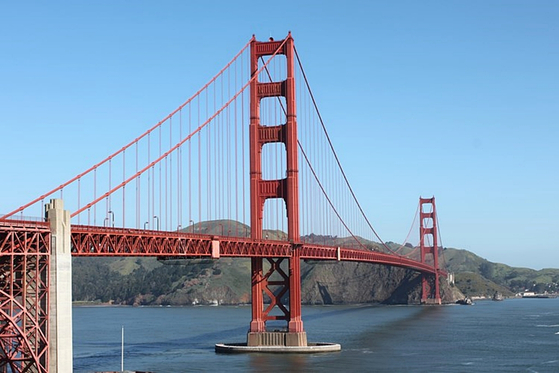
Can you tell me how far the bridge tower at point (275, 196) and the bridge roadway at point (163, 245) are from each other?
7.93 ft

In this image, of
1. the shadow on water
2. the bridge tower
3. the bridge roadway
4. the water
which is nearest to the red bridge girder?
the bridge roadway

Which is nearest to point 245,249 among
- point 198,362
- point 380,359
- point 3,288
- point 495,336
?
point 198,362

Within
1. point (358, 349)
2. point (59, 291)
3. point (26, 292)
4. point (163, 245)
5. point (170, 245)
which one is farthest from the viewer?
point (358, 349)

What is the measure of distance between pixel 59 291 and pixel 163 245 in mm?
15116

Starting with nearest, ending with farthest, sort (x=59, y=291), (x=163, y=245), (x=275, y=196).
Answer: (x=59, y=291) → (x=163, y=245) → (x=275, y=196)

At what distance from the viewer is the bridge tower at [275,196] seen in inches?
3177

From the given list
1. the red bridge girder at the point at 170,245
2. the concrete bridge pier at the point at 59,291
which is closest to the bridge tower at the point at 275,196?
the red bridge girder at the point at 170,245

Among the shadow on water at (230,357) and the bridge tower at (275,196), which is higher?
the bridge tower at (275,196)

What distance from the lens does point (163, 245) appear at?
59.7 meters

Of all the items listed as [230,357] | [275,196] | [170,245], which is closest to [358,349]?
[230,357]

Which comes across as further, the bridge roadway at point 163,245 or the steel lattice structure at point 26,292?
the bridge roadway at point 163,245

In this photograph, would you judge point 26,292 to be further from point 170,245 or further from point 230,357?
point 230,357

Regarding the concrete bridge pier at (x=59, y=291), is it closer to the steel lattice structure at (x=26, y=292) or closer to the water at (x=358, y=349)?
the steel lattice structure at (x=26, y=292)

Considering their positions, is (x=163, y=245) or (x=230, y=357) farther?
(x=230, y=357)
